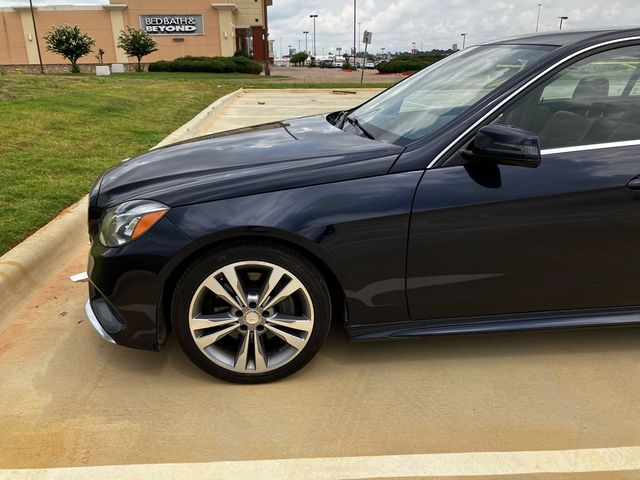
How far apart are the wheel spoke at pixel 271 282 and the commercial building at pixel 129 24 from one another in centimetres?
4910

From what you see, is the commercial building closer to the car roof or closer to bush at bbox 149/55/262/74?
bush at bbox 149/55/262/74

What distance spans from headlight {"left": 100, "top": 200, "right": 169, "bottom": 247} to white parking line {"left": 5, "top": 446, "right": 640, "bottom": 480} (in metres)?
0.99

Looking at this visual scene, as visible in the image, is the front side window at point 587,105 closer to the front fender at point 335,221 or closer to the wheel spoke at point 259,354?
the front fender at point 335,221

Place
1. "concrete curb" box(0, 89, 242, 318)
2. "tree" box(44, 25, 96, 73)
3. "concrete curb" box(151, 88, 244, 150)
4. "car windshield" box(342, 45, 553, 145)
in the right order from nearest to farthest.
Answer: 1. "car windshield" box(342, 45, 553, 145)
2. "concrete curb" box(0, 89, 242, 318)
3. "concrete curb" box(151, 88, 244, 150)
4. "tree" box(44, 25, 96, 73)

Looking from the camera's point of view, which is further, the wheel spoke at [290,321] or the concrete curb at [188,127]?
the concrete curb at [188,127]

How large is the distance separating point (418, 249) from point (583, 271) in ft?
2.78

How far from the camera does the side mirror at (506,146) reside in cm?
244

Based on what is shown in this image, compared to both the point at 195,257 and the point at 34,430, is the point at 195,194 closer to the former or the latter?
the point at 195,257

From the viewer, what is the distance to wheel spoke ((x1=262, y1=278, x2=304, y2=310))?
8.56 feet

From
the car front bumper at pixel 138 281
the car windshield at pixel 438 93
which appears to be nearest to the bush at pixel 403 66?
the car windshield at pixel 438 93

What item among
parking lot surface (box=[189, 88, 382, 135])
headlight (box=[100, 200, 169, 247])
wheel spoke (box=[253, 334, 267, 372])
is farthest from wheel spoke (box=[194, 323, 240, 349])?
parking lot surface (box=[189, 88, 382, 135])

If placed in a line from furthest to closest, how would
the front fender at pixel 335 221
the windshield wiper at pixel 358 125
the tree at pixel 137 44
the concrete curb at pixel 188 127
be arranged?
the tree at pixel 137 44 < the concrete curb at pixel 188 127 < the windshield wiper at pixel 358 125 < the front fender at pixel 335 221

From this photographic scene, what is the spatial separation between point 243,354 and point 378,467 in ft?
2.76

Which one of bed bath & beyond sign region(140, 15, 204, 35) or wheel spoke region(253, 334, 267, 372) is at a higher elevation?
bed bath & beyond sign region(140, 15, 204, 35)
